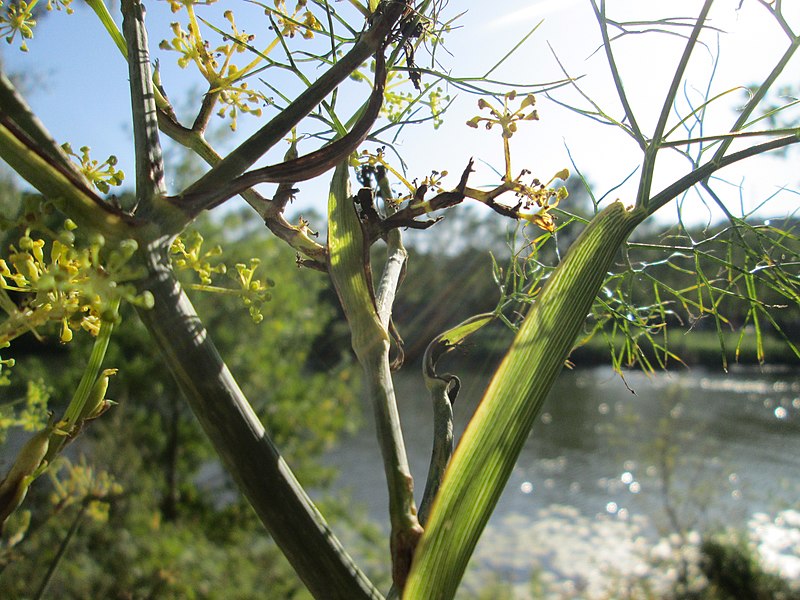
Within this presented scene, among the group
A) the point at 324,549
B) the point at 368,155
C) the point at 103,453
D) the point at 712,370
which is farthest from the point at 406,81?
the point at 712,370

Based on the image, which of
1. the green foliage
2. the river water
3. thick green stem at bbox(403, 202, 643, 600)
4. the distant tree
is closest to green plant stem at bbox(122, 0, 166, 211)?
the distant tree

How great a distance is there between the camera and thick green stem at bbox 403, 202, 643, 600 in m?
0.23

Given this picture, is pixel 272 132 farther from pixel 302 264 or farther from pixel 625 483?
pixel 625 483

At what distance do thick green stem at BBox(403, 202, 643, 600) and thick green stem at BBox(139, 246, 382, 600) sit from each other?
46 mm

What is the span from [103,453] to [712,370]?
1298 centimetres

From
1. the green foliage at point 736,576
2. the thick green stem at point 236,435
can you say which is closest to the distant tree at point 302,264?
the thick green stem at point 236,435

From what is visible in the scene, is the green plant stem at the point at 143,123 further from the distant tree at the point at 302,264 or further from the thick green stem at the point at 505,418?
the thick green stem at the point at 505,418

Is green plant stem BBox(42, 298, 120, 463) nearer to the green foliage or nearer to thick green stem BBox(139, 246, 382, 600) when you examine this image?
thick green stem BBox(139, 246, 382, 600)

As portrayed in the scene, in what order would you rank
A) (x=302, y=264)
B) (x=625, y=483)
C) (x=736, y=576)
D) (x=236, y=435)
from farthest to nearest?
1. (x=625, y=483)
2. (x=736, y=576)
3. (x=302, y=264)
4. (x=236, y=435)

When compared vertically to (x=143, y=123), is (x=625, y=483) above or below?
below

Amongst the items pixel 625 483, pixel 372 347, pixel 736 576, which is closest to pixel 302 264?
pixel 372 347

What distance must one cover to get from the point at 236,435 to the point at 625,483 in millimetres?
8507

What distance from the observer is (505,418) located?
0.26m

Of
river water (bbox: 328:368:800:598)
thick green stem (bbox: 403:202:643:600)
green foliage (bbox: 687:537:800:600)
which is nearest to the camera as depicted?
thick green stem (bbox: 403:202:643:600)
